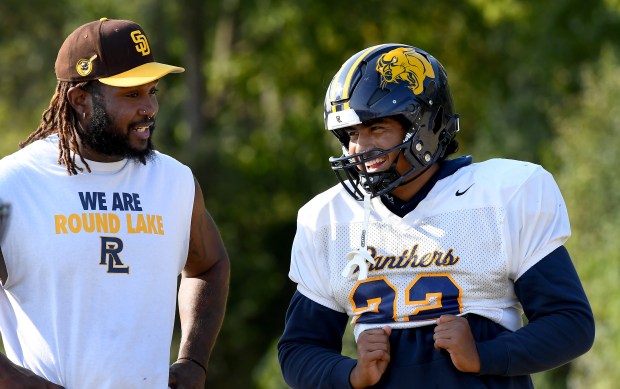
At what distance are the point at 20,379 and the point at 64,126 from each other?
95cm

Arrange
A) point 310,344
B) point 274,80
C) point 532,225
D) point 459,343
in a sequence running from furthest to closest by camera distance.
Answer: point 274,80
point 310,344
point 532,225
point 459,343

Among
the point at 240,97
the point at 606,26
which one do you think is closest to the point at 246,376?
the point at 240,97

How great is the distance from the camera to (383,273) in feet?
13.5

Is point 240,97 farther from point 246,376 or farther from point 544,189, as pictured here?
point 544,189

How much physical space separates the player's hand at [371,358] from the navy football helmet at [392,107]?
49 centimetres

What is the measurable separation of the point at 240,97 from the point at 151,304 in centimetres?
2133

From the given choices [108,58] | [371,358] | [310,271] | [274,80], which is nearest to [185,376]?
[310,271]

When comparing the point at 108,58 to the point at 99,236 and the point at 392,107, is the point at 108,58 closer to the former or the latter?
the point at 99,236

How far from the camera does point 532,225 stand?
401 centimetres

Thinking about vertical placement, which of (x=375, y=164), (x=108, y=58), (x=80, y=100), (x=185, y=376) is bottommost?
(x=185, y=376)


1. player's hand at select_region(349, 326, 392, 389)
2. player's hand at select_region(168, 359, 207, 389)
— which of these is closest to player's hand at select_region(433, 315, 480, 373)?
player's hand at select_region(349, 326, 392, 389)

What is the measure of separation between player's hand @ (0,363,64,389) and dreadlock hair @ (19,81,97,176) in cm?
71

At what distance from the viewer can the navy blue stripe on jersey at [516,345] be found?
391cm

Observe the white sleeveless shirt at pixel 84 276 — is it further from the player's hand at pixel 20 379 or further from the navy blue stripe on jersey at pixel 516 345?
the navy blue stripe on jersey at pixel 516 345
